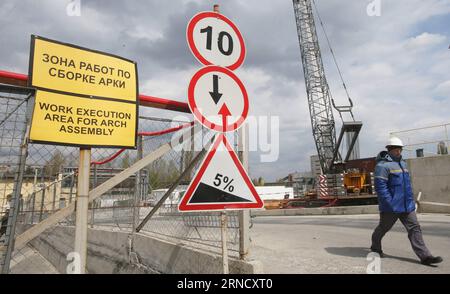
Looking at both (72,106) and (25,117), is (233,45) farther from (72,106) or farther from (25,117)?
(25,117)

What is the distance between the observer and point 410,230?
4449 millimetres

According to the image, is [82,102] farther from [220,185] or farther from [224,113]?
[220,185]

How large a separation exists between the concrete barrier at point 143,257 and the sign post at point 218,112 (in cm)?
40

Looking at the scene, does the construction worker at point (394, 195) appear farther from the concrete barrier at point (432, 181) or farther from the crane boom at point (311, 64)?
the crane boom at point (311, 64)

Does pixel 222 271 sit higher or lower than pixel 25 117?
lower

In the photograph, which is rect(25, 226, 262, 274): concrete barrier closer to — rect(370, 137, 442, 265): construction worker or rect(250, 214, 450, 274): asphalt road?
rect(250, 214, 450, 274): asphalt road

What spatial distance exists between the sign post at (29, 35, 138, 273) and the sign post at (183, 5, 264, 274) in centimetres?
74

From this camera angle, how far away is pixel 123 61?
3430 millimetres

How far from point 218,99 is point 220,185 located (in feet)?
2.51

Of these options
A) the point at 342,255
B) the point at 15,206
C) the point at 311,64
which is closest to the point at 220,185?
the point at 15,206

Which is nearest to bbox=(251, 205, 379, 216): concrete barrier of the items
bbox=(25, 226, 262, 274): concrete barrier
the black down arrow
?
bbox=(25, 226, 262, 274): concrete barrier

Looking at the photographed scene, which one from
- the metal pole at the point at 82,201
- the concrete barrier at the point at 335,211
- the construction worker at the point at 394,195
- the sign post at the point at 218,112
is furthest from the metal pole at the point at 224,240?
the concrete barrier at the point at 335,211
